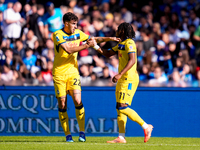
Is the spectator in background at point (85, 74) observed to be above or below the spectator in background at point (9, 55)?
below

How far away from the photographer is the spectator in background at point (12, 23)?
12385 millimetres

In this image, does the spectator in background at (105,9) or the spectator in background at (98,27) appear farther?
the spectator in background at (105,9)

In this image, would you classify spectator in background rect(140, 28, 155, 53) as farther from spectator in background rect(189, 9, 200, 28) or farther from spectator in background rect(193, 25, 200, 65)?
spectator in background rect(189, 9, 200, 28)

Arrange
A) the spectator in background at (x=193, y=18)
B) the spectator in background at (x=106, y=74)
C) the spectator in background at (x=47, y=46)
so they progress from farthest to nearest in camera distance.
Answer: the spectator in background at (x=193, y=18) < the spectator in background at (x=47, y=46) < the spectator in background at (x=106, y=74)

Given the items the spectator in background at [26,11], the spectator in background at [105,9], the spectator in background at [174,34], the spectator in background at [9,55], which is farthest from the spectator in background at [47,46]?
the spectator in background at [174,34]

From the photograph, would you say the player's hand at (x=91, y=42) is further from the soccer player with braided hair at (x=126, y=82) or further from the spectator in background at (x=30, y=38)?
the spectator in background at (x=30, y=38)

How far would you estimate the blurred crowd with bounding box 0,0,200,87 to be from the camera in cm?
1030

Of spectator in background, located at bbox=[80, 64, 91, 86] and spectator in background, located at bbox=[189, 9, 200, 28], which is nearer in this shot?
spectator in background, located at bbox=[80, 64, 91, 86]

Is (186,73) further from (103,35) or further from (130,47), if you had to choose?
(130,47)

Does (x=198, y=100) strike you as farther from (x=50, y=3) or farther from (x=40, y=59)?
(x=50, y=3)

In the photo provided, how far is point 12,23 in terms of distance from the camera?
1243 cm

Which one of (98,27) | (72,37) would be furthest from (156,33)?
(72,37)

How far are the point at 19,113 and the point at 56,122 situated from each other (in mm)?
849

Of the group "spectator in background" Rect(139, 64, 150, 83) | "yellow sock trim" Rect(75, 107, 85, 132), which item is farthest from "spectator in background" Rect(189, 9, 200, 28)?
"yellow sock trim" Rect(75, 107, 85, 132)
